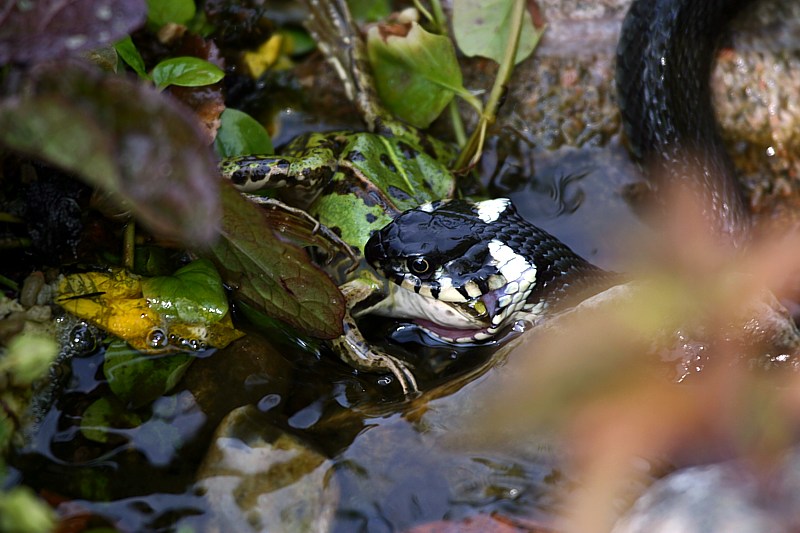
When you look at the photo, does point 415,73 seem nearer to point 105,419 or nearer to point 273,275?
point 273,275

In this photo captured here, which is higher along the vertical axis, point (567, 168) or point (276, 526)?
point (567, 168)

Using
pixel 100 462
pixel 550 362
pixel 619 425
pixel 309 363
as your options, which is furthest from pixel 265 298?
pixel 619 425

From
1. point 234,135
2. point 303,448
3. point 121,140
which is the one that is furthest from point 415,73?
point 121,140

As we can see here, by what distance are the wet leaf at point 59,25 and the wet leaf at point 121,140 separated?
0.21 m

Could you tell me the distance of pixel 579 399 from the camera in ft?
8.82

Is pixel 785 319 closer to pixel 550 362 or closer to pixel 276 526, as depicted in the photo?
pixel 550 362

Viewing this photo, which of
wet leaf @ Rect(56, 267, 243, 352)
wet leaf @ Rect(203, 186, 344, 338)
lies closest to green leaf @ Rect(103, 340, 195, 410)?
wet leaf @ Rect(56, 267, 243, 352)

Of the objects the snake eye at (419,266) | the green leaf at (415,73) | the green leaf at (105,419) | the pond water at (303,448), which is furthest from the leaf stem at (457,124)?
the green leaf at (105,419)

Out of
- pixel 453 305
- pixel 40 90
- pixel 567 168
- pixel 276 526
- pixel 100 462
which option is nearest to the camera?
pixel 40 90

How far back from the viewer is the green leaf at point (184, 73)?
9.99 feet

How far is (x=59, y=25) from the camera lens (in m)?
1.94

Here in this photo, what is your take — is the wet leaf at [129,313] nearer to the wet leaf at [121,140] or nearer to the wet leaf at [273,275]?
the wet leaf at [273,275]

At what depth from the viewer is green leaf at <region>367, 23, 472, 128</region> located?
3.79 m

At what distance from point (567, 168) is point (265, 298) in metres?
1.94
